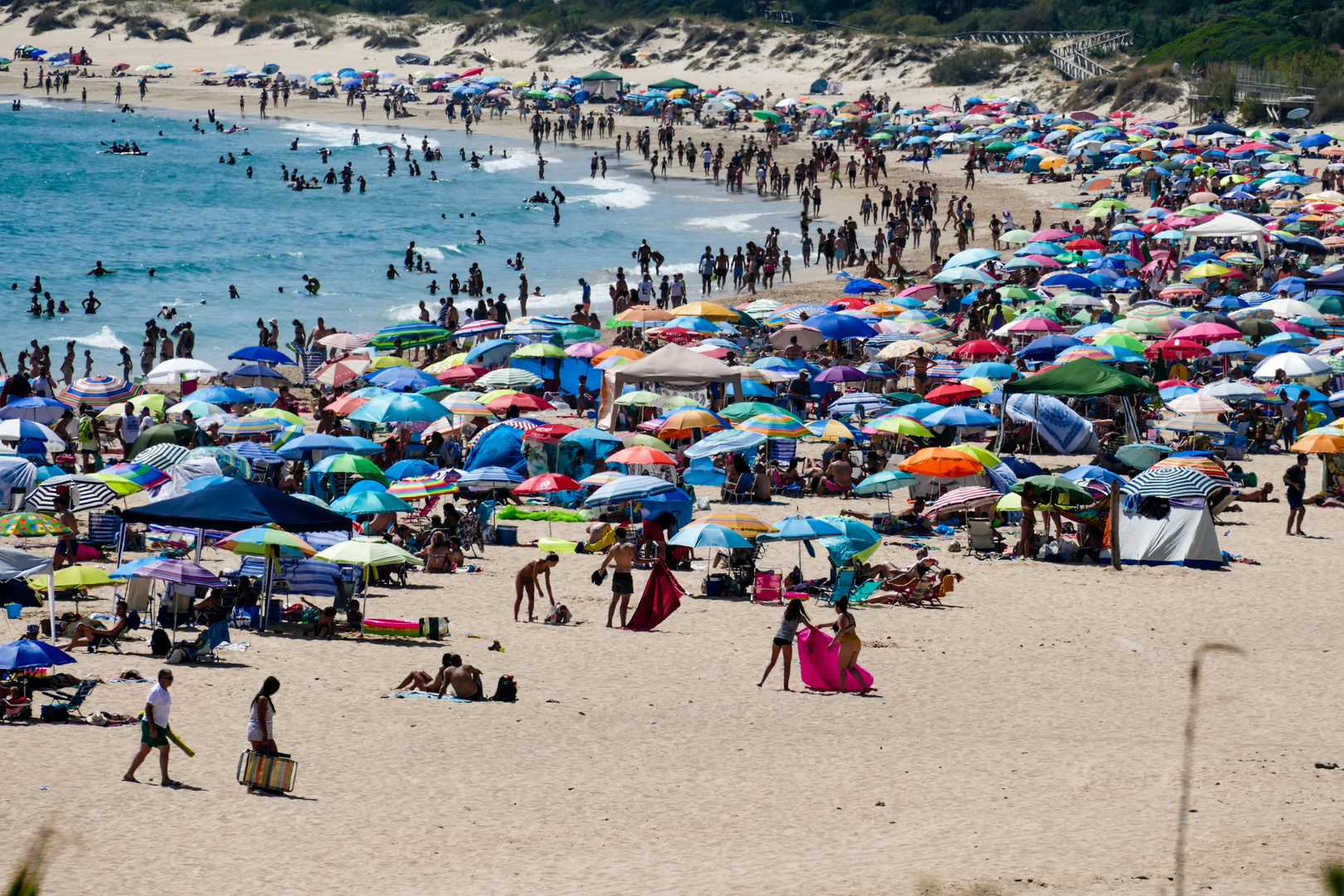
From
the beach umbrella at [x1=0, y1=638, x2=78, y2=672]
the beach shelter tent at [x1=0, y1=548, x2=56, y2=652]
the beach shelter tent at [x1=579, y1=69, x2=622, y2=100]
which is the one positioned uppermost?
the beach shelter tent at [x1=579, y1=69, x2=622, y2=100]

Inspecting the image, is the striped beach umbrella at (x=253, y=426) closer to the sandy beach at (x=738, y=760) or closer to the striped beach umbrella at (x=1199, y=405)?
the sandy beach at (x=738, y=760)

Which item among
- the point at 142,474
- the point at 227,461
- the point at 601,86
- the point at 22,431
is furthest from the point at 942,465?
the point at 601,86

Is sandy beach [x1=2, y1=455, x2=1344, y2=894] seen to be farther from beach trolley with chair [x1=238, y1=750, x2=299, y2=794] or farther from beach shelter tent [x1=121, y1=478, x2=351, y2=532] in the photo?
beach shelter tent [x1=121, y1=478, x2=351, y2=532]

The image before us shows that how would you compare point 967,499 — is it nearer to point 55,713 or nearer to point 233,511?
point 233,511

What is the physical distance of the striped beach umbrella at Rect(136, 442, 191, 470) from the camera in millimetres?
16500

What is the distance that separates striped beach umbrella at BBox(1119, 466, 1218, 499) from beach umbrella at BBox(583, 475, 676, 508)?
4.92 m

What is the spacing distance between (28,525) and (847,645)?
7889 mm

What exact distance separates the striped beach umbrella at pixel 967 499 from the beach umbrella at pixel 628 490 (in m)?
3.06

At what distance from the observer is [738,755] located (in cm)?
1038


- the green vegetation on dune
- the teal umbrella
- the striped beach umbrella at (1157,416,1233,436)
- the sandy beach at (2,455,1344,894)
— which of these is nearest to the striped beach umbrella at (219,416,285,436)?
the teal umbrella

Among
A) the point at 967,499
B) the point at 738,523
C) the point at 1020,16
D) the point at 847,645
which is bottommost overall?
the point at 847,645

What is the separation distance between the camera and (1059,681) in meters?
12.3

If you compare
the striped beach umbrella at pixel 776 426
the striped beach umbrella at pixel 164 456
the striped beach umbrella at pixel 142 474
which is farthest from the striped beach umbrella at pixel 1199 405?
the striped beach umbrella at pixel 142 474

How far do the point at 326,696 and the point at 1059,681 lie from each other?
573cm
